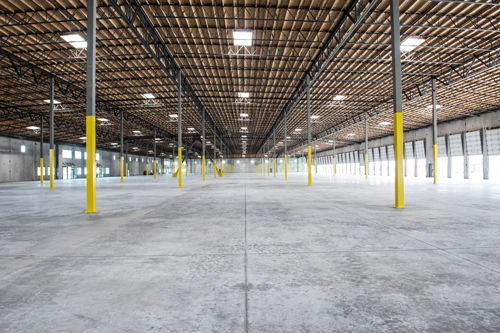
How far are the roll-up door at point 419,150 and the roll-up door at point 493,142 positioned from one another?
975 cm

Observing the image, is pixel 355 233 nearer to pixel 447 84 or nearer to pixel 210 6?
pixel 210 6

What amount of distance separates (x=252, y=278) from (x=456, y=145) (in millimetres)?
37447

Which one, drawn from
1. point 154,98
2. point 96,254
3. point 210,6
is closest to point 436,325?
point 96,254

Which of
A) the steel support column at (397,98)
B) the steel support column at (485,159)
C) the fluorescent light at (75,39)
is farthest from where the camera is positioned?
the steel support column at (485,159)

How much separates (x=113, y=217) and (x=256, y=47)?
13.3m

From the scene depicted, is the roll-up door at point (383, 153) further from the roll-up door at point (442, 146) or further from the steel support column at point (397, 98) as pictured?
the steel support column at point (397, 98)

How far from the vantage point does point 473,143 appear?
2964 cm

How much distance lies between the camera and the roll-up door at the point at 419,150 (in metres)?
37.8

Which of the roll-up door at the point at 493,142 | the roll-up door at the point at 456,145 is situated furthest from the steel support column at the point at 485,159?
the roll-up door at the point at 456,145

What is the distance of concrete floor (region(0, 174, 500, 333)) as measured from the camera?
7.13 ft

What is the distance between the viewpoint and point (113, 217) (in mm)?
7121

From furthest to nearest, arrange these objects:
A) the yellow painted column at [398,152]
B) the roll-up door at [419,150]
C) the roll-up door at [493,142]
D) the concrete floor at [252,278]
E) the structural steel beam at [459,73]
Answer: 1. the roll-up door at [419,150]
2. the roll-up door at [493,142]
3. the structural steel beam at [459,73]
4. the yellow painted column at [398,152]
5. the concrete floor at [252,278]

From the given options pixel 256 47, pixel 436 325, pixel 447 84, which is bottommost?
pixel 436 325

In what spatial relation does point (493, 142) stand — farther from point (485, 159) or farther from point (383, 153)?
point (383, 153)
